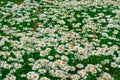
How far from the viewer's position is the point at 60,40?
7.50 meters

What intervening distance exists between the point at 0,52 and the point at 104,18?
12.5ft

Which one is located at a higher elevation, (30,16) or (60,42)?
(30,16)

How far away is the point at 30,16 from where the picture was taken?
9.52m

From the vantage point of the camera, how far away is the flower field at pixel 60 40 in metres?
6.02

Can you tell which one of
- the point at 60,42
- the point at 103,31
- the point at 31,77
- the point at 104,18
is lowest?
the point at 31,77

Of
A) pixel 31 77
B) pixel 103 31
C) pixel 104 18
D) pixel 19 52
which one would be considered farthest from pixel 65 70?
pixel 104 18

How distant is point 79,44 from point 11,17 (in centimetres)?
292

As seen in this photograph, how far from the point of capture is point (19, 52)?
21.9 ft

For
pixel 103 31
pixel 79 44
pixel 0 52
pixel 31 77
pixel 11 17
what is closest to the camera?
pixel 31 77

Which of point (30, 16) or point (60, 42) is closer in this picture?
point (60, 42)

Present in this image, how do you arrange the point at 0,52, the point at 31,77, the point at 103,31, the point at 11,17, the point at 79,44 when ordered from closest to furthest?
1. the point at 31,77
2. the point at 0,52
3. the point at 79,44
4. the point at 103,31
5. the point at 11,17

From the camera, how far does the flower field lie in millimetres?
6016

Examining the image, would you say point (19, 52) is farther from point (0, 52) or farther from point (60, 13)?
point (60, 13)

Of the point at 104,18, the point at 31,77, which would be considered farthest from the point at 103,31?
the point at 31,77
